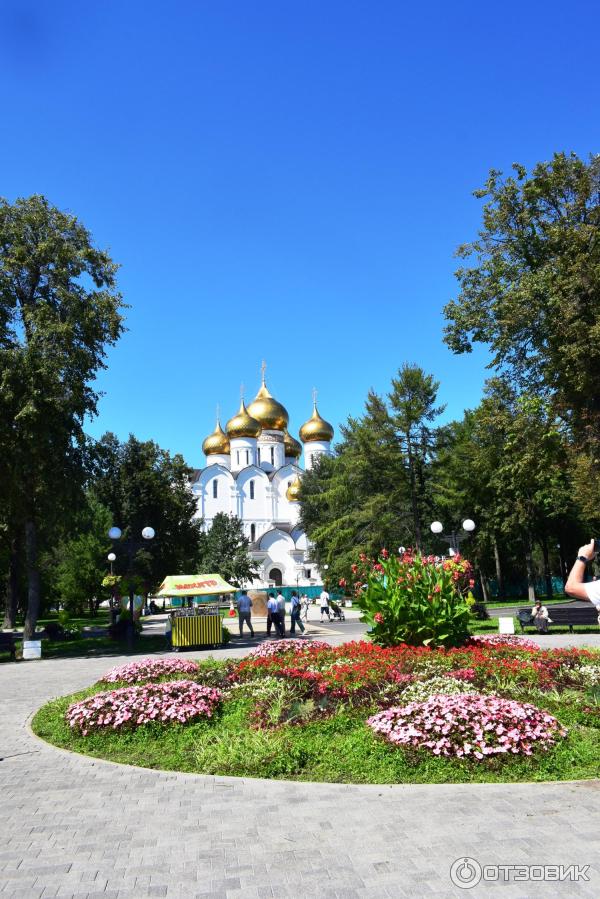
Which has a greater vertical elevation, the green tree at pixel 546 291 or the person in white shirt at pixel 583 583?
the green tree at pixel 546 291

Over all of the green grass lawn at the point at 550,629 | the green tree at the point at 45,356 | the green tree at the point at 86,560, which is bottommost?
the green grass lawn at the point at 550,629

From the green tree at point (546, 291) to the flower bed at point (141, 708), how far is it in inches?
583

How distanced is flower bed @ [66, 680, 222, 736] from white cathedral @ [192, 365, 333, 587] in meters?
52.5

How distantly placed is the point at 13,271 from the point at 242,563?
32074 millimetres

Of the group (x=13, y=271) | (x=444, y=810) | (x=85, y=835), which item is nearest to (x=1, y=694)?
(x=85, y=835)

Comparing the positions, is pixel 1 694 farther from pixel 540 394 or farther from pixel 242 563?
Result: pixel 242 563

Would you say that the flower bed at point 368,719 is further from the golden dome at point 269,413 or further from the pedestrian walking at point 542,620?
the golden dome at point 269,413

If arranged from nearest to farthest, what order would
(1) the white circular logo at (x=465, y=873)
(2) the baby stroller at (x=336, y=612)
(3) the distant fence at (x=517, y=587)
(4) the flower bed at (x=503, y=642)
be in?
(1) the white circular logo at (x=465, y=873) → (4) the flower bed at (x=503, y=642) → (2) the baby stroller at (x=336, y=612) → (3) the distant fence at (x=517, y=587)

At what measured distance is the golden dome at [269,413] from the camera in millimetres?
68062

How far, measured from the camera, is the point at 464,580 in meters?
13.0

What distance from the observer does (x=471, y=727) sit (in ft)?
20.8

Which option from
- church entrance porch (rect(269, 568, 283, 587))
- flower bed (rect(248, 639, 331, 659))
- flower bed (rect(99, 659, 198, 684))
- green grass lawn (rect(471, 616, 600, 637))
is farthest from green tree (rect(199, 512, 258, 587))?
flower bed (rect(99, 659, 198, 684))

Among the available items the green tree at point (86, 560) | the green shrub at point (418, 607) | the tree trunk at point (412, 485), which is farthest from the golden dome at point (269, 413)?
the green shrub at point (418, 607)

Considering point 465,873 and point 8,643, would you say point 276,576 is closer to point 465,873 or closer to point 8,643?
point 8,643
